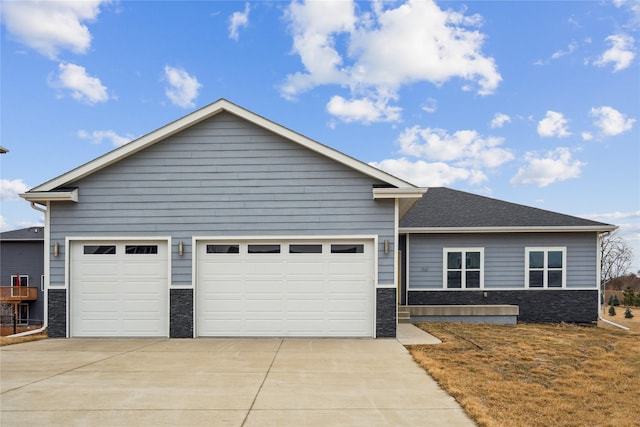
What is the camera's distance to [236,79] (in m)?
17.4

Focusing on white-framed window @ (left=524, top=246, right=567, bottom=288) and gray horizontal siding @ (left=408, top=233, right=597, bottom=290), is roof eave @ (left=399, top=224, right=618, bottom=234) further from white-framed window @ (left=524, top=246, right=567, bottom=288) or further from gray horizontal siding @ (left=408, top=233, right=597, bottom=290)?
white-framed window @ (left=524, top=246, right=567, bottom=288)

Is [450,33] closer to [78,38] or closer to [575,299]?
[575,299]

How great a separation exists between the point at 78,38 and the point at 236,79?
5790 mm

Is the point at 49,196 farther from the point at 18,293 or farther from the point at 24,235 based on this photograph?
the point at 18,293

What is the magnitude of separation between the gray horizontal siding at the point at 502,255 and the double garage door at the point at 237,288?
17.4ft

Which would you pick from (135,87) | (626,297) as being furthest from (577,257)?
(135,87)

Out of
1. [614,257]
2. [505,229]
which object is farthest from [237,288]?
[614,257]

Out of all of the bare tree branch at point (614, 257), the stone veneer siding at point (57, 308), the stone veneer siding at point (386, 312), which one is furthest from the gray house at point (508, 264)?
the bare tree branch at point (614, 257)

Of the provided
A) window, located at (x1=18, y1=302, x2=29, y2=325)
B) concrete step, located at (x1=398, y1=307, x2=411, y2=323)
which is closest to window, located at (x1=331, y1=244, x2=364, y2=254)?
concrete step, located at (x1=398, y1=307, x2=411, y2=323)

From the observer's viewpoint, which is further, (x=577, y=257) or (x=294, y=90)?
(x=294, y=90)

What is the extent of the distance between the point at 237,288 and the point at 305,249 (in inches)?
72.4

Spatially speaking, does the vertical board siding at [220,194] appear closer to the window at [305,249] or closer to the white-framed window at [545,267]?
the window at [305,249]

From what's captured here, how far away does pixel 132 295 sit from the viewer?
10070mm

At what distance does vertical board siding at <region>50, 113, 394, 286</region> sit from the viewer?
32.6 feet
